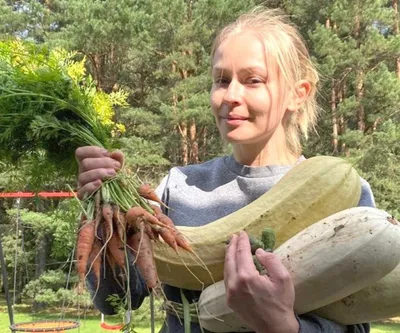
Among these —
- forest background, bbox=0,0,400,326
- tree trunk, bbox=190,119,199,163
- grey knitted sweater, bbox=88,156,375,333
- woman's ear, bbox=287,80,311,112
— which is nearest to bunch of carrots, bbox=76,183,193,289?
grey knitted sweater, bbox=88,156,375,333

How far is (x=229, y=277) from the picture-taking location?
1200 millimetres

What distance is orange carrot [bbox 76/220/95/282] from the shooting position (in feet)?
4.16

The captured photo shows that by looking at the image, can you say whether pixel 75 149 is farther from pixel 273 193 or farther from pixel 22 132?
pixel 273 193

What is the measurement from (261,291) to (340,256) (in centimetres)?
19

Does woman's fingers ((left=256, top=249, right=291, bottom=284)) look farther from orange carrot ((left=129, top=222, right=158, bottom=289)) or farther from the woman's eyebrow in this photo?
the woman's eyebrow

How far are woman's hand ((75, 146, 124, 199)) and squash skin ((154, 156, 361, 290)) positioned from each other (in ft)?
0.79

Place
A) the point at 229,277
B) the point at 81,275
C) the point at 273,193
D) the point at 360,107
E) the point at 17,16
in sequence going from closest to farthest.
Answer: the point at 229,277
the point at 81,275
the point at 273,193
the point at 360,107
the point at 17,16

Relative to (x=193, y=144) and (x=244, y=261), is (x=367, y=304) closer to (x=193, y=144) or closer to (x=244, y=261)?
(x=244, y=261)

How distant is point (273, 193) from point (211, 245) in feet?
0.67

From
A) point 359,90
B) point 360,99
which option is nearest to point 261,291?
point 360,99

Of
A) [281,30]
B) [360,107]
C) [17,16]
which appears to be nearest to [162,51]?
[17,16]

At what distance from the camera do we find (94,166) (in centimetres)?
132

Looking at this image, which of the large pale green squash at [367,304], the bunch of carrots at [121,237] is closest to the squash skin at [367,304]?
the large pale green squash at [367,304]

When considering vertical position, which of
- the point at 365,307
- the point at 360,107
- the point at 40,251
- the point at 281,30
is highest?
the point at 281,30
